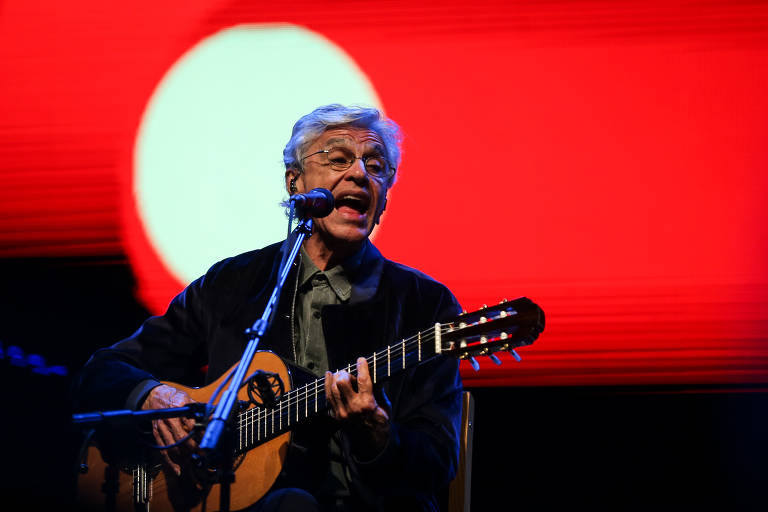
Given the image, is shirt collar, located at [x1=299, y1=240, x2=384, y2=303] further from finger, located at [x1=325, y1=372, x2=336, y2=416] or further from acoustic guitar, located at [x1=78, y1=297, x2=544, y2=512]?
finger, located at [x1=325, y1=372, x2=336, y2=416]

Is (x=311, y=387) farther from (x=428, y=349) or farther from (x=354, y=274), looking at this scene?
(x=354, y=274)

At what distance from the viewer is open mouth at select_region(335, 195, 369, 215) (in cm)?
315

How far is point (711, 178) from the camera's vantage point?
3264mm

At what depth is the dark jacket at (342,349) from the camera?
2607mm

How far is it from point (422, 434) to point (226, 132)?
6.16ft

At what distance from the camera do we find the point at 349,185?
3.16 metres

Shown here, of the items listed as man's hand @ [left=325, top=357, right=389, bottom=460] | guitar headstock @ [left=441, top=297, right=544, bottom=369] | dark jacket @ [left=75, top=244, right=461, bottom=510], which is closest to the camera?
guitar headstock @ [left=441, top=297, right=544, bottom=369]

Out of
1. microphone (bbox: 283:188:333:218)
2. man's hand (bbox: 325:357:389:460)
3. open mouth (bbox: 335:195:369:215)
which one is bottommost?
man's hand (bbox: 325:357:389:460)

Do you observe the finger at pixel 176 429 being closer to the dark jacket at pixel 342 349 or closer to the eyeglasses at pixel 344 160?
the dark jacket at pixel 342 349

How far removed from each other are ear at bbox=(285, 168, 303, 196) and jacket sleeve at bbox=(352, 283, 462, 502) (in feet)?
2.63

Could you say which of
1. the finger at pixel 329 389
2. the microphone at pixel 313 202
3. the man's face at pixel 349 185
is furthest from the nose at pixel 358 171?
the finger at pixel 329 389

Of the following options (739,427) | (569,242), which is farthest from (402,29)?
(739,427)

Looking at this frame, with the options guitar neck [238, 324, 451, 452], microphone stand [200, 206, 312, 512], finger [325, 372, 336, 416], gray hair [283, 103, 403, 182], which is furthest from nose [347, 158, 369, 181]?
finger [325, 372, 336, 416]

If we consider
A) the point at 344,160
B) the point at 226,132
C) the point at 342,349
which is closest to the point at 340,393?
the point at 342,349
